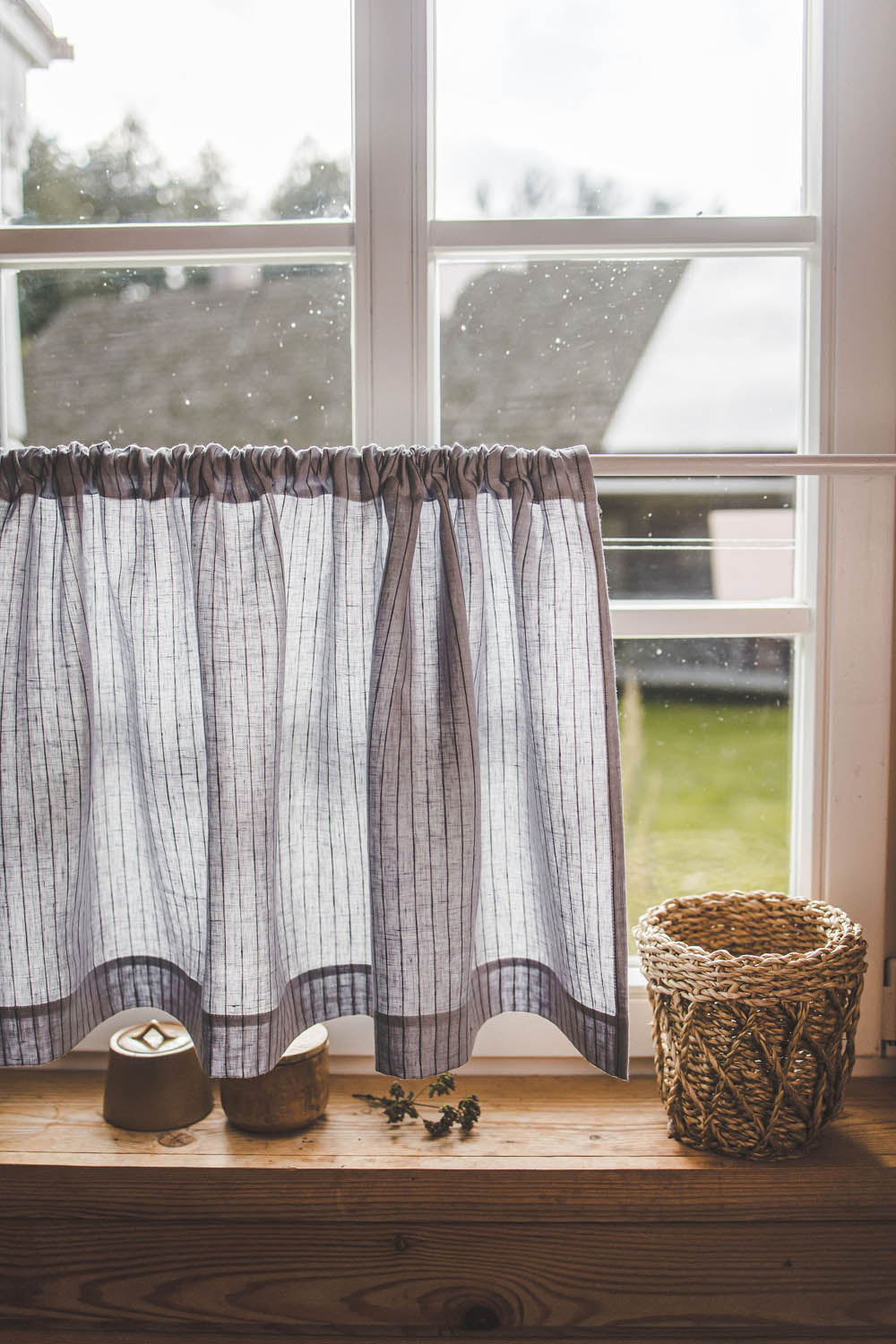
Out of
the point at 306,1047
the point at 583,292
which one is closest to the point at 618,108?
the point at 583,292

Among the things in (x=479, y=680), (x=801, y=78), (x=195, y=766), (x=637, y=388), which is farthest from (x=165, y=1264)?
(x=801, y=78)

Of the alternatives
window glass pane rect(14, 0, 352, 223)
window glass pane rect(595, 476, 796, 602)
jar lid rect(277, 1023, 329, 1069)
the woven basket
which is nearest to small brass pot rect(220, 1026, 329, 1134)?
jar lid rect(277, 1023, 329, 1069)

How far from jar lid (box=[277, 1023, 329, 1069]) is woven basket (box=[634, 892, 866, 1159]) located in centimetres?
37

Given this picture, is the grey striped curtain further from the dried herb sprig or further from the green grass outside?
the green grass outside

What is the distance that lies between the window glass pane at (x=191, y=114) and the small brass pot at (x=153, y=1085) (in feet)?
3.33

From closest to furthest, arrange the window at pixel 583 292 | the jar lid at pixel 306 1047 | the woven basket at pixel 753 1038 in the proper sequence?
1. the woven basket at pixel 753 1038
2. the jar lid at pixel 306 1047
3. the window at pixel 583 292

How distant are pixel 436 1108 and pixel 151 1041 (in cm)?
34

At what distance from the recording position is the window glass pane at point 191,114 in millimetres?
1093

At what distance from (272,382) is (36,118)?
45cm

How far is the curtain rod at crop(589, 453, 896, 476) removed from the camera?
0.88 metres

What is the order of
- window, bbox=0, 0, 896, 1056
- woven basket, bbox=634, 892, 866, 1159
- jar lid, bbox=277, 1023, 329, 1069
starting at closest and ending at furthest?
woven basket, bbox=634, 892, 866, 1159, jar lid, bbox=277, 1023, 329, 1069, window, bbox=0, 0, 896, 1056

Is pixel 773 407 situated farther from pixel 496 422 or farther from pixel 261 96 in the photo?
pixel 261 96

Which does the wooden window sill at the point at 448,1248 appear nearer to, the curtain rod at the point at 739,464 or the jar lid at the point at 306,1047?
the jar lid at the point at 306,1047

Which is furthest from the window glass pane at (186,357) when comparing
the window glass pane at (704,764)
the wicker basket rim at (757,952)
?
the wicker basket rim at (757,952)
